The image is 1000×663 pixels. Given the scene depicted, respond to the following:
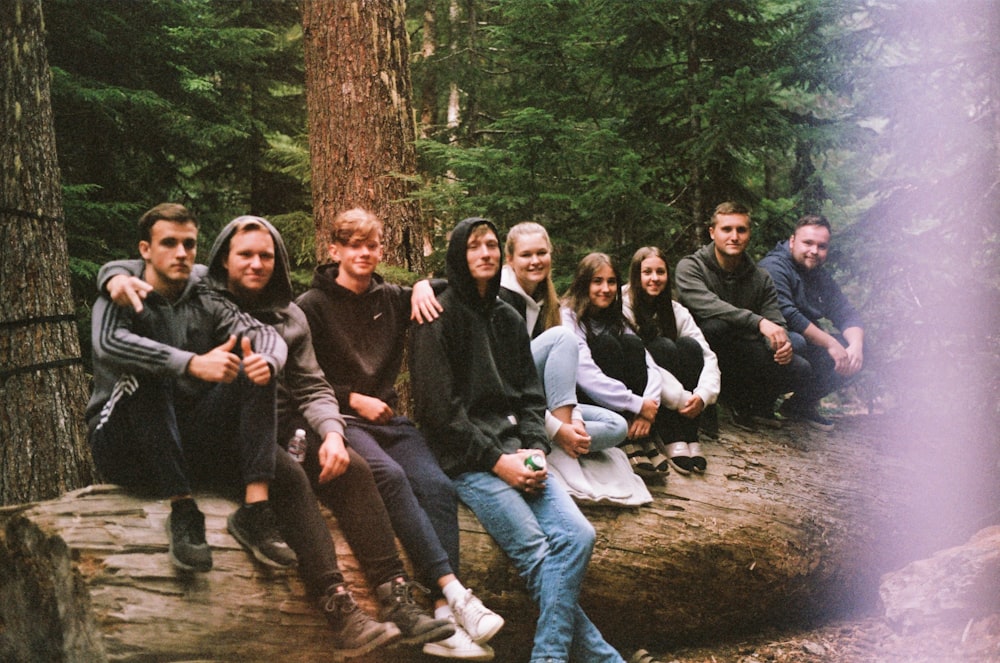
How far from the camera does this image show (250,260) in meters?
3.68

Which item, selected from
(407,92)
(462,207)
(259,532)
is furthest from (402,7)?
(259,532)

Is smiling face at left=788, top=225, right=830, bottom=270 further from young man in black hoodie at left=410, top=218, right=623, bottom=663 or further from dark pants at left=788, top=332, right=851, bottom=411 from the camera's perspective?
young man in black hoodie at left=410, top=218, right=623, bottom=663

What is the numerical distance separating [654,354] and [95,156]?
7315 mm

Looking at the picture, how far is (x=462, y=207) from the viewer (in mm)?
5848

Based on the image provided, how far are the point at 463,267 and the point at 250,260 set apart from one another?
3.78 feet

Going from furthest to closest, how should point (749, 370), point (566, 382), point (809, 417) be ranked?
point (809, 417)
point (749, 370)
point (566, 382)

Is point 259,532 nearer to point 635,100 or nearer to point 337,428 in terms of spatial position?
point 337,428

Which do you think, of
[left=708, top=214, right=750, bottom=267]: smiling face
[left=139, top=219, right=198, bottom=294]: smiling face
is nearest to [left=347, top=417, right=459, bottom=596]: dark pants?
[left=139, top=219, right=198, bottom=294]: smiling face

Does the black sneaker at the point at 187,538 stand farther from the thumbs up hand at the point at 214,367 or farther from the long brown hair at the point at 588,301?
the long brown hair at the point at 588,301

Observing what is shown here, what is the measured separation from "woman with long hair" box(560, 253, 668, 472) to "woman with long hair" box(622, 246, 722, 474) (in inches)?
8.6

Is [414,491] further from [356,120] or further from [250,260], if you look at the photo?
[356,120]

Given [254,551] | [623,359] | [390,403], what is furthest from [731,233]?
[254,551]

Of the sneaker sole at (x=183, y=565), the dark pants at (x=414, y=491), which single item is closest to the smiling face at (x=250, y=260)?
the dark pants at (x=414, y=491)

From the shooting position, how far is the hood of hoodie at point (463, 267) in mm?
4301
